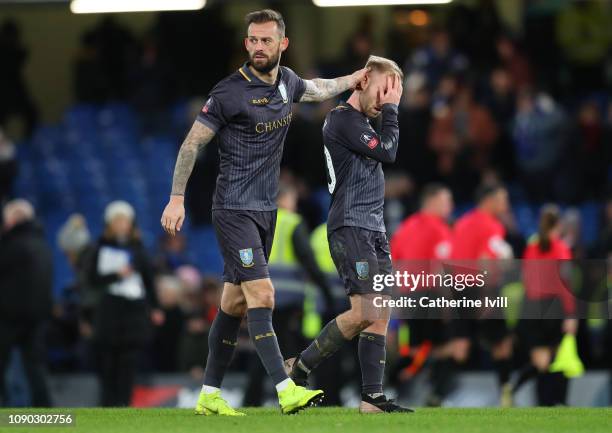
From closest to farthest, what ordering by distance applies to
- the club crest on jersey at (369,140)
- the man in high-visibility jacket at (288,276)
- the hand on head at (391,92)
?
1. the club crest on jersey at (369,140)
2. the hand on head at (391,92)
3. the man in high-visibility jacket at (288,276)

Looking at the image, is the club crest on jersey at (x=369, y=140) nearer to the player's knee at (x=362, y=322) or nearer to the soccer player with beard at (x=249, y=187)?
the soccer player with beard at (x=249, y=187)

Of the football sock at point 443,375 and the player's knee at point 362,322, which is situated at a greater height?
the player's knee at point 362,322

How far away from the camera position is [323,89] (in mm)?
8984

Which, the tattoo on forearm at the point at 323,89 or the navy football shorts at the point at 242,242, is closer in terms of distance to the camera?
the navy football shorts at the point at 242,242

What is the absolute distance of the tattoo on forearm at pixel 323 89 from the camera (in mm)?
8930

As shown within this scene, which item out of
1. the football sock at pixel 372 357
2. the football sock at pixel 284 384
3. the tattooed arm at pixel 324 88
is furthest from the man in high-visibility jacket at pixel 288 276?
the football sock at pixel 284 384

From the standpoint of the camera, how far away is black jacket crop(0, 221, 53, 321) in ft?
44.8

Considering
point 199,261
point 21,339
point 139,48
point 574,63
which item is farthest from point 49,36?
point 21,339

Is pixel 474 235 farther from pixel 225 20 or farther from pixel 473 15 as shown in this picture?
pixel 225 20

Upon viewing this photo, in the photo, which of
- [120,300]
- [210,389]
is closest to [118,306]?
[120,300]

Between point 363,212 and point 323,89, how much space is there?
88 cm

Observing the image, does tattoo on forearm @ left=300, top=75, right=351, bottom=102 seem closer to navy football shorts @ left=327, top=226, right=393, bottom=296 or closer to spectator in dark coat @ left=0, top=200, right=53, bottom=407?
navy football shorts @ left=327, top=226, right=393, bottom=296

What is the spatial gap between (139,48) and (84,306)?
702 centimetres

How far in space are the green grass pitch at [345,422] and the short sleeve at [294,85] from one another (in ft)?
6.07
